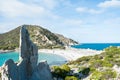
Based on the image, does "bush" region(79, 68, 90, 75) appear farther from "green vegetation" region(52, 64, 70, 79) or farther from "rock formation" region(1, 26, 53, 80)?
"rock formation" region(1, 26, 53, 80)

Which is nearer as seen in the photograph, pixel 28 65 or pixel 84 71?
pixel 28 65

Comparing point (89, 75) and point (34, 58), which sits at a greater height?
point (34, 58)

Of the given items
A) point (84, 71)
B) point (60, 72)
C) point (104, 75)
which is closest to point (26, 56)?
point (60, 72)

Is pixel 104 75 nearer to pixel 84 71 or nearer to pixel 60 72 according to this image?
pixel 84 71

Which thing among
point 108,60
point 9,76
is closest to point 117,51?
point 108,60

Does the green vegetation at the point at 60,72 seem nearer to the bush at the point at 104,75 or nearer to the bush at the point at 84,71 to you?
the bush at the point at 84,71

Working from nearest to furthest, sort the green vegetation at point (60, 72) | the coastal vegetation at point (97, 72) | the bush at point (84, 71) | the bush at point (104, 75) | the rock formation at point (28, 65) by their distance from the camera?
the rock formation at point (28, 65), the bush at point (104, 75), the coastal vegetation at point (97, 72), the green vegetation at point (60, 72), the bush at point (84, 71)

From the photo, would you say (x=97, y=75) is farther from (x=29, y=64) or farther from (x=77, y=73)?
(x=29, y=64)

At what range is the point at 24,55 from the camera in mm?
29609

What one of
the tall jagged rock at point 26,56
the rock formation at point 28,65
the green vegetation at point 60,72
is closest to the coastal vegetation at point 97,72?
the green vegetation at point 60,72

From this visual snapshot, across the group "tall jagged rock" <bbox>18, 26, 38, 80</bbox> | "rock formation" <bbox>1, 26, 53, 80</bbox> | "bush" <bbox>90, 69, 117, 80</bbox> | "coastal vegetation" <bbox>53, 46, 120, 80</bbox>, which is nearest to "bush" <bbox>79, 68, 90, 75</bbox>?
"coastal vegetation" <bbox>53, 46, 120, 80</bbox>

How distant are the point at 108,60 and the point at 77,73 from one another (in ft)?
20.5

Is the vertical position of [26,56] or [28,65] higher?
[26,56]

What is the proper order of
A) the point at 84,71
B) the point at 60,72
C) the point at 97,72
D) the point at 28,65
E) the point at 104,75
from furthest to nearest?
the point at 84,71 < the point at 60,72 < the point at 97,72 < the point at 104,75 < the point at 28,65
